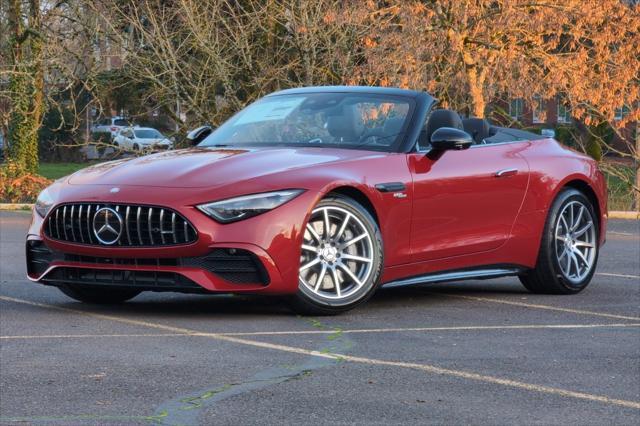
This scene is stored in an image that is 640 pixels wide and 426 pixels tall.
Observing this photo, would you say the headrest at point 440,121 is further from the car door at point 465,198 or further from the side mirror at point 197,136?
the side mirror at point 197,136

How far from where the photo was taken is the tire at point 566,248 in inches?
418

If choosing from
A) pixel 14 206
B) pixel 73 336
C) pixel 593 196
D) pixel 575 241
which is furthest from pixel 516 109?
pixel 73 336

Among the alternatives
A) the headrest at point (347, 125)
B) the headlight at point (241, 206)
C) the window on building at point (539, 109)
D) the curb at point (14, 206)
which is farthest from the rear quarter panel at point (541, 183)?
the curb at point (14, 206)

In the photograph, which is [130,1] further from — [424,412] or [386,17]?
[424,412]

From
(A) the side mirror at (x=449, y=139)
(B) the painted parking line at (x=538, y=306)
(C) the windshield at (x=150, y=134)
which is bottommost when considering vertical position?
(C) the windshield at (x=150, y=134)

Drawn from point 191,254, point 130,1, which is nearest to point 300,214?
point 191,254

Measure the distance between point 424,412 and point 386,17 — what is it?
788 inches

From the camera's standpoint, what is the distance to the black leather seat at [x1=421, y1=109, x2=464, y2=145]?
32.5ft

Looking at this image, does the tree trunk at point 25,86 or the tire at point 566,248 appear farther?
the tree trunk at point 25,86

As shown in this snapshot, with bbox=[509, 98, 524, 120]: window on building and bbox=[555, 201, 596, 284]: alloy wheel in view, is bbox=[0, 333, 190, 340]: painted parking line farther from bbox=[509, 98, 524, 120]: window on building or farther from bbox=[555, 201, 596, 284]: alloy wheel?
bbox=[509, 98, 524, 120]: window on building

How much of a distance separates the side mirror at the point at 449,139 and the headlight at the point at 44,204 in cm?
254

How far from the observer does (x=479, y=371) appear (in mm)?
6980

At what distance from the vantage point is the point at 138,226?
855cm

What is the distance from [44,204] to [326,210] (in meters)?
1.81
